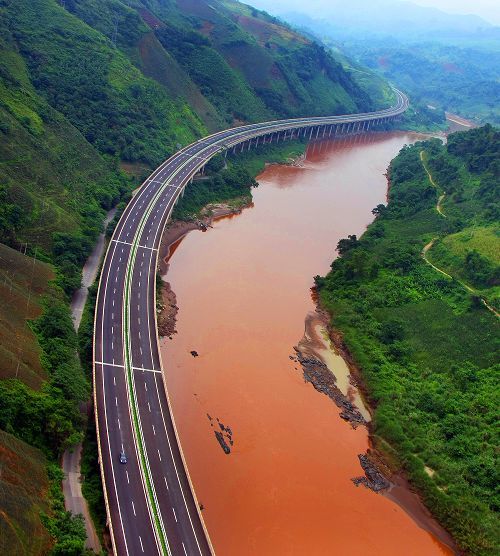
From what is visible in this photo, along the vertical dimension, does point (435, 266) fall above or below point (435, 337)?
above

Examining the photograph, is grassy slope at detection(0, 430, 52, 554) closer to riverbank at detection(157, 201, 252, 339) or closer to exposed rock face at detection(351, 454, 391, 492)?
riverbank at detection(157, 201, 252, 339)

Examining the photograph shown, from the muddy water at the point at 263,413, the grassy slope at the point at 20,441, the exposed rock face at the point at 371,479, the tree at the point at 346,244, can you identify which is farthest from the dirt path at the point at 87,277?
the tree at the point at 346,244

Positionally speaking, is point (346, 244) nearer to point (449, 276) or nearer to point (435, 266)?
point (435, 266)

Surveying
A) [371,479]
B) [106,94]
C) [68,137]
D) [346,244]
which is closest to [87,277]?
[68,137]

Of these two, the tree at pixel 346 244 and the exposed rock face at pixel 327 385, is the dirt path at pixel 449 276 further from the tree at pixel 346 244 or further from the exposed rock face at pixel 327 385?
the exposed rock face at pixel 327 385

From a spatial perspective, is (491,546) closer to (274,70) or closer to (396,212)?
(396,212)
